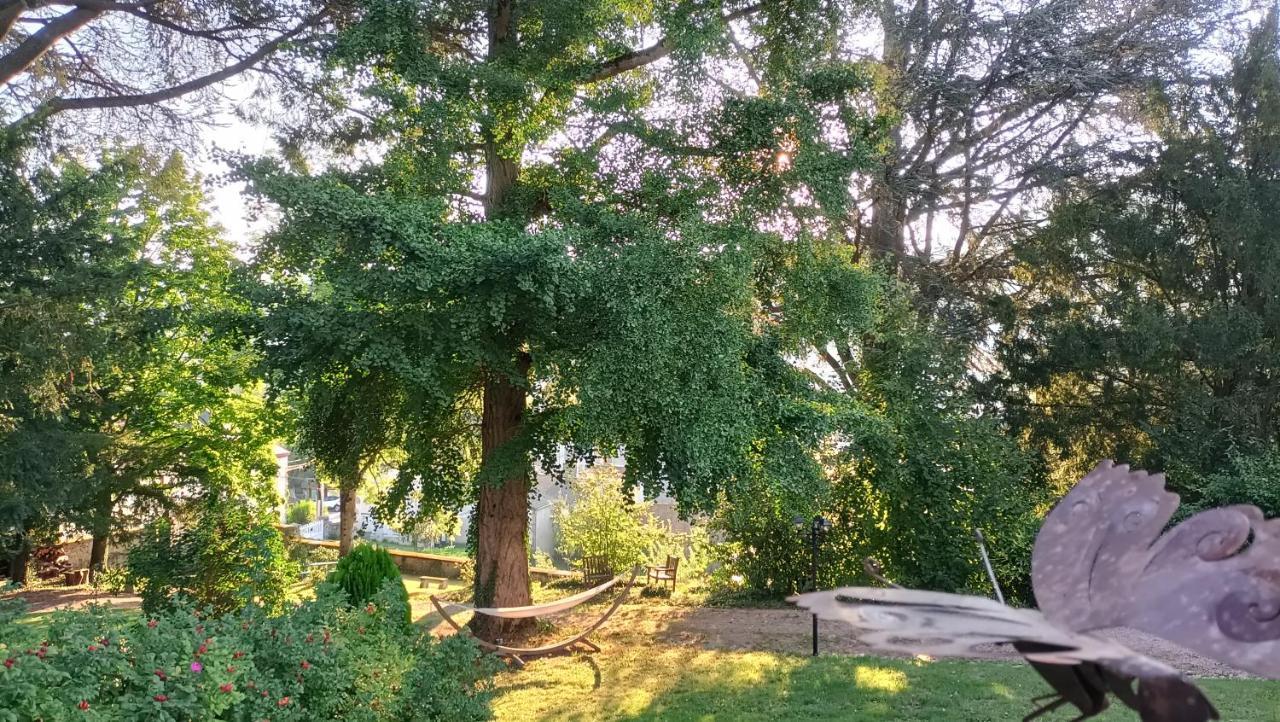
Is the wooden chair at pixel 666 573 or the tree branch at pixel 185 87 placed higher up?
the tree branch at pixel 185 87

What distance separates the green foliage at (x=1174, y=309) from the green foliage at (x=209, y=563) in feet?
35.7

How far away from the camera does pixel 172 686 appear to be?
440 cm

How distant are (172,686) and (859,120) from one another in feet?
25.4

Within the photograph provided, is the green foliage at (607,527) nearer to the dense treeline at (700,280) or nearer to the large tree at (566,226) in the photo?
the dense treeline at (700,280)

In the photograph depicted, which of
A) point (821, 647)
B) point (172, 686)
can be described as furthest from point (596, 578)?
point (172, 686)

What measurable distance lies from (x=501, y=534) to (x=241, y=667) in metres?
6.32

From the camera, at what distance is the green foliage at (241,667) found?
4.02 meters

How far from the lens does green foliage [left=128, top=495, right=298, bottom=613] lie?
929 cm

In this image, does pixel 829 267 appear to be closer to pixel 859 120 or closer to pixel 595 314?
pixel 859 120

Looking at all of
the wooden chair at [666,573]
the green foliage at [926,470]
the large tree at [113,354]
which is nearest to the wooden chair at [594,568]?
the wooden chair at [666,573]

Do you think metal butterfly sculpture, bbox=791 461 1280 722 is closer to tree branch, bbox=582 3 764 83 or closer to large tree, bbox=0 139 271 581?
large tree, bbox=0 139 271 581

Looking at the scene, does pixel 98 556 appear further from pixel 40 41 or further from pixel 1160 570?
pixel 1160 570

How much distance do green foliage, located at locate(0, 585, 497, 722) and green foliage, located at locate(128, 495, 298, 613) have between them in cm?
315

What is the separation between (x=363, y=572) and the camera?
9031 millimetres
